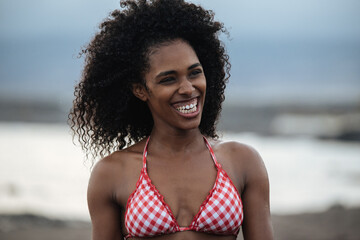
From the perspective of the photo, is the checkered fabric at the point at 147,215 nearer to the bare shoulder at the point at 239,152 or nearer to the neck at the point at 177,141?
the neck at the point at 177,141

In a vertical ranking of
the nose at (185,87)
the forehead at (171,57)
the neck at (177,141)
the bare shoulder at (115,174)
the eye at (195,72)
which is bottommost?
the bare shoulder at (115,174)

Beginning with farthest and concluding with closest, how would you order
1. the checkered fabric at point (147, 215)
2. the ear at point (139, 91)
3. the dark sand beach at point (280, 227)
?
the dark sand beach at point (280, 227) → the ear at point (139, 91) → the checkered fabric at point (147, 215)

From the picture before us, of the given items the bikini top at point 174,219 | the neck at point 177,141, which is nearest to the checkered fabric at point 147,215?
the bikini top at point 174,219

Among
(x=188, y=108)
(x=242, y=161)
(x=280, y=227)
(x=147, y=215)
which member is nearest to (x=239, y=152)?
(x=242, y=161)

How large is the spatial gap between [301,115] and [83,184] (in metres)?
15.2

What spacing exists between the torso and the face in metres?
0.23

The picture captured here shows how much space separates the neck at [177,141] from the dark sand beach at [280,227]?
14.8 feet

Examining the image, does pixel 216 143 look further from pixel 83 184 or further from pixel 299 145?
pixel 299 145

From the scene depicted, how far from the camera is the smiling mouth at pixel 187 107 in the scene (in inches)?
124

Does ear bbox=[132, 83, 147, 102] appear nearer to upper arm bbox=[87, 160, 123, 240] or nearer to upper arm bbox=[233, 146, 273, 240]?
upper arm bbox=[87, 160, 123, 240]

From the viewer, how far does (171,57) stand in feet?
10.3

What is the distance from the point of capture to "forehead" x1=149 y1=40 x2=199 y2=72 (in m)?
3.13

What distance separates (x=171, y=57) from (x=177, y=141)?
51cm

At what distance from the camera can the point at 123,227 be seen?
130 inches
